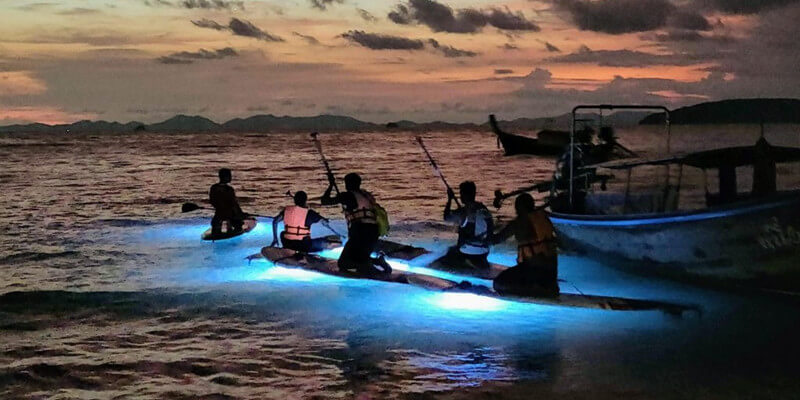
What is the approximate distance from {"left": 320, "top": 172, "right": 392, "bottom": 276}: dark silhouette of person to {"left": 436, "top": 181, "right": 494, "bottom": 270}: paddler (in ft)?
3.62

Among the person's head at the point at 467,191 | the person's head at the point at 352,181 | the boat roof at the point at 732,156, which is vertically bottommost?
the person's head at the point at 467,191

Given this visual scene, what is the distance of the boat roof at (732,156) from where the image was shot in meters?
12.0

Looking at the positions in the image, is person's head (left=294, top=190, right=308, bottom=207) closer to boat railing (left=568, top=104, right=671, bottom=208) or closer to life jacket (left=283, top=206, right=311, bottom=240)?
life jacket (left=283, top=206, right=311, bottom=240)

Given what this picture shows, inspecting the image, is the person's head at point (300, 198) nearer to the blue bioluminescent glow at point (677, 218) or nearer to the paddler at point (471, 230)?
the paddler at point (471, 230)

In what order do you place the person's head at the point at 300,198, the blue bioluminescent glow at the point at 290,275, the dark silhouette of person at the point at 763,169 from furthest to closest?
the person's head at the point at 300,198 → the blue bioluminescent glow at the point at 290,275 → the dark silhouette of person at the point at 763,169

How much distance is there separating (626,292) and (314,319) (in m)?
4.46

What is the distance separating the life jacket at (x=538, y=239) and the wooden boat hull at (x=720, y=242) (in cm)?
211

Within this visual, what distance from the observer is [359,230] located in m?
11.6

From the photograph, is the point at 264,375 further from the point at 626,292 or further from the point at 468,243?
the point at 626,292

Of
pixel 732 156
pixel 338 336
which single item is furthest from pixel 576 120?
pixel 338 336

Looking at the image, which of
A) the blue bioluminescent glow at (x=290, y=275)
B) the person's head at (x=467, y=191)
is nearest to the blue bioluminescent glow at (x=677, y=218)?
the person's head at (x=467, y=191)

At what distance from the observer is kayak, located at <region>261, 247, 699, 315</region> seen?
9.62m

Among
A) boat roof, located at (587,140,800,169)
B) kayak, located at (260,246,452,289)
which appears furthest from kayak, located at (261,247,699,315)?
boat roof, located at (587,140,800,169)

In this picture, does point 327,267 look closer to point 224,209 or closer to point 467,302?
point 467,302
